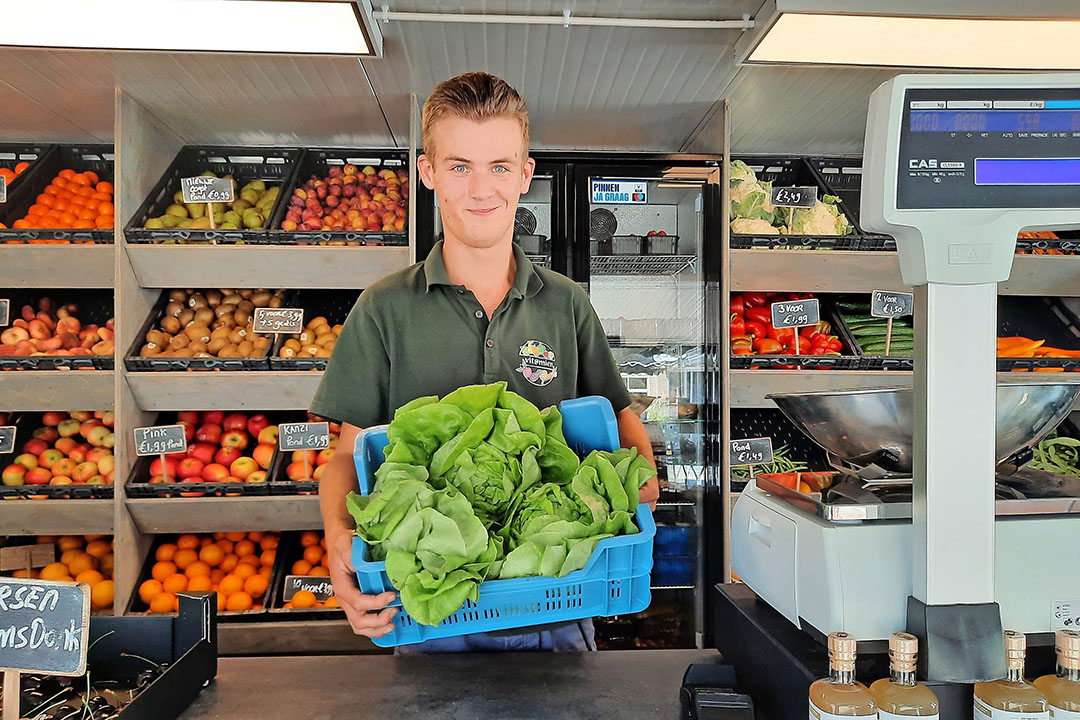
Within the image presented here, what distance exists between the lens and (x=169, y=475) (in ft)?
11.3

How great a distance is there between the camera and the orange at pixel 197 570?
3.39 m

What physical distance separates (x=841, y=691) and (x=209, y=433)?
129 inches

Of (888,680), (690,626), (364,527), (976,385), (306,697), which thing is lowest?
(690,626)

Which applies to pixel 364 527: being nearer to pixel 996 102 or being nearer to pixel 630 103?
pixel 996 102

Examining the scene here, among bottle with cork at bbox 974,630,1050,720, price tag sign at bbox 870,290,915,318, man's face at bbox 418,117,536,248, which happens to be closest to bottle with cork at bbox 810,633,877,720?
bottle with cork at bbox 974,630,1050,720

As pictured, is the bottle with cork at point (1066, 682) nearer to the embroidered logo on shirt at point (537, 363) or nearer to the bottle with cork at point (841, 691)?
the bottle with cork at point (841, 691)

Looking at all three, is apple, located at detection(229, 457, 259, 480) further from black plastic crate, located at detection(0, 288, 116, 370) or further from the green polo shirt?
the green polo shirt

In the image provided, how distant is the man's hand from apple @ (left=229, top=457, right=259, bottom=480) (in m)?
2.38

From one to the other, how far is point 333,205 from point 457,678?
271 cm

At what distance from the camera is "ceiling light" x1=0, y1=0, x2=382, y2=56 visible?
7.71ft

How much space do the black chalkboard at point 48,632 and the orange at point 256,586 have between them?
244cm

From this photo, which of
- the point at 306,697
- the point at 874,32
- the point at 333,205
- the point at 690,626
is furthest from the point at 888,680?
the point at 333,205

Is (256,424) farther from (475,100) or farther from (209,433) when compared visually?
(475,100)

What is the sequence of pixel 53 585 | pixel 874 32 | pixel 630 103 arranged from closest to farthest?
pixel 53 585
pixel 874 32
pixel 630 103
